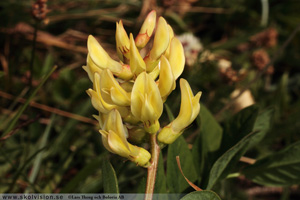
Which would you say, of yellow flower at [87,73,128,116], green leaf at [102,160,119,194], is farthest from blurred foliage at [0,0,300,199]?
yellow flower at [87,73,128,116]

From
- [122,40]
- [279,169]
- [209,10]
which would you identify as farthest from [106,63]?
[209,10]

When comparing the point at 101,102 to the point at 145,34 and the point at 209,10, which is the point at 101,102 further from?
the point at 209,10

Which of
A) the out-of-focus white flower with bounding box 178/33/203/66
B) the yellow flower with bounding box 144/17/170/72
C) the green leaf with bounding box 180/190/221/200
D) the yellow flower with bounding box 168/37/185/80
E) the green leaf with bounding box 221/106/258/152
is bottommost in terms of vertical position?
the out-of-focus white flower with bounding box 178/33/203/66

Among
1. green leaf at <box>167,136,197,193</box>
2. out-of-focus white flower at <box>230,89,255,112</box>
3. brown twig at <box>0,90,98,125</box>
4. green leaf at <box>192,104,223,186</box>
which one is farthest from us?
out-of-focus white flower at <box>230,89,255,112</box>

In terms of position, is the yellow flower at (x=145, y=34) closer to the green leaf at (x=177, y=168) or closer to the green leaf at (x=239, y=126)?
the green leaf at (x=177, y=168)

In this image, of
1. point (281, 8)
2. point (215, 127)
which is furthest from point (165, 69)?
point (281, 8)

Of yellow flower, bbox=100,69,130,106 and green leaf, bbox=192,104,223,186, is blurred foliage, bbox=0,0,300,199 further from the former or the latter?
yellow flower, bbox=100,69,130,106

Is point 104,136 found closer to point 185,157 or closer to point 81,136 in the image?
point 185,157
